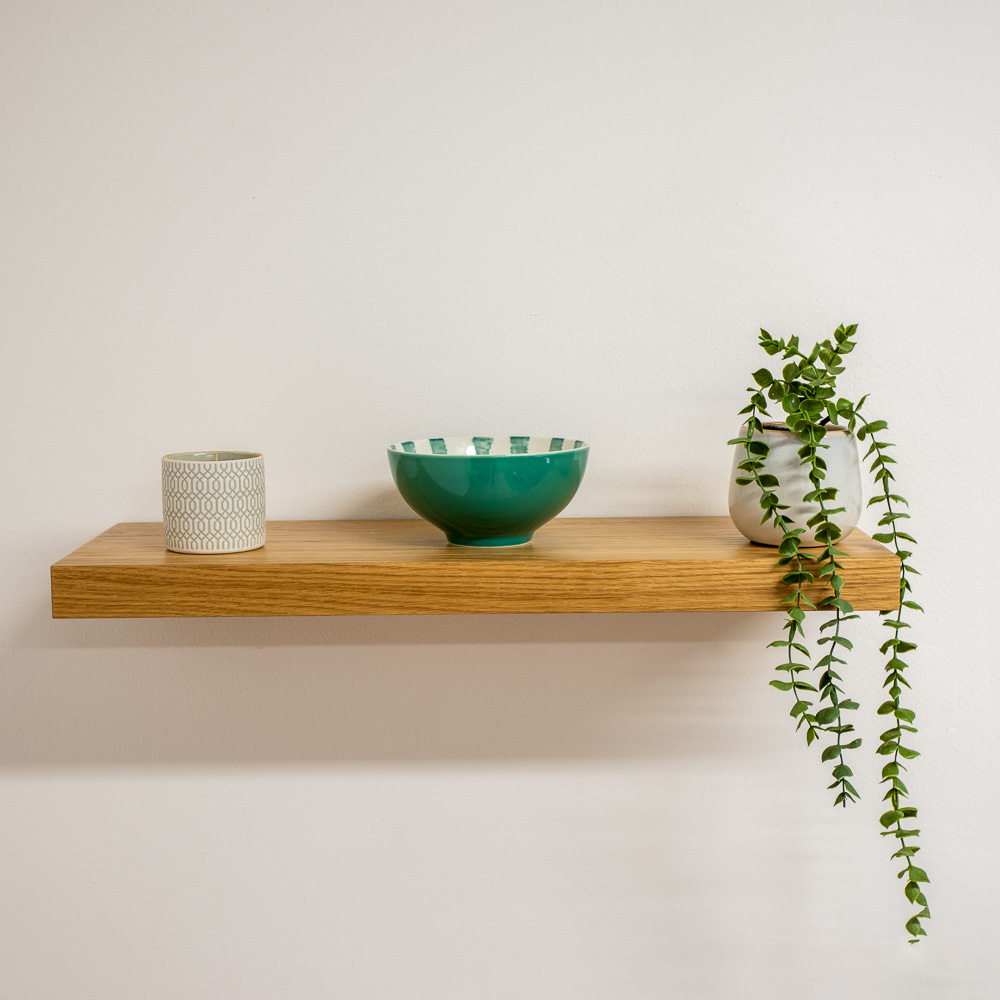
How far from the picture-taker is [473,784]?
0.85 metres

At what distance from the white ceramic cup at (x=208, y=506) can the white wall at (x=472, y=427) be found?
120mm

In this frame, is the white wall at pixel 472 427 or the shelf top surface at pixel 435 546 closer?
the shelf top surface at pixel 435 546

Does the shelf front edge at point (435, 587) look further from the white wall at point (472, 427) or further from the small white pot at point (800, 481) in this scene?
the white wall at point (472, 427)

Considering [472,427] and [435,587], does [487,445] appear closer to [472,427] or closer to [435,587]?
[472,427]

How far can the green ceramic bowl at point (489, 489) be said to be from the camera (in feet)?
2.20

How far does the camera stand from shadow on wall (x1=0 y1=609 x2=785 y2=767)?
0.83 metres

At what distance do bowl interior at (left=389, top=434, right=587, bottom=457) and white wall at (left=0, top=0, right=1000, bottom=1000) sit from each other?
4 cm

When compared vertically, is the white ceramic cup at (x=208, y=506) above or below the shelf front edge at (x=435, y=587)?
above

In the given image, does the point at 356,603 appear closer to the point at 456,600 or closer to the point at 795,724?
the point at 456,600

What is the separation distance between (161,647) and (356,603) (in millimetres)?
272

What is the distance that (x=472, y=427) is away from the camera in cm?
81

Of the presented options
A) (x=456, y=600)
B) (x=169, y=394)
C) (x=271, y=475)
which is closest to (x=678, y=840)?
(x=456, y=600)

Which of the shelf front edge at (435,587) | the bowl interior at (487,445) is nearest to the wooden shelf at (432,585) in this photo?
the shelf front edge at (435,587)

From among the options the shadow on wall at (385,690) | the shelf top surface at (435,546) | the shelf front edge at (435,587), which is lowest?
the shadow on wall at (385,690)
